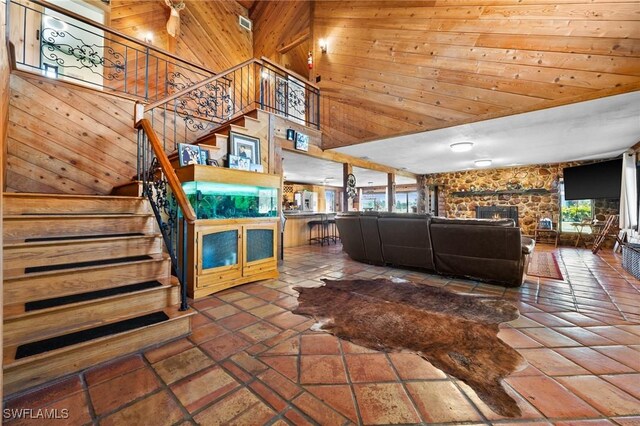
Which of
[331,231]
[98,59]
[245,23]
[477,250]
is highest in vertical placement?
[245,23]

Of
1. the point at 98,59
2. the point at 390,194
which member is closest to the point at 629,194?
the point at 390,194

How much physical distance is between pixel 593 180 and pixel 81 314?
9034mm

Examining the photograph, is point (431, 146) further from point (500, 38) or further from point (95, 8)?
point (95, 8)

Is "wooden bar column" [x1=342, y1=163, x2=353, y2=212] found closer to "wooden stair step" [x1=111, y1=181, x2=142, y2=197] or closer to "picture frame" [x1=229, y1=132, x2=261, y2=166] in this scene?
"picture frame" [x1=229, y1=132, x2=261, y2=166]

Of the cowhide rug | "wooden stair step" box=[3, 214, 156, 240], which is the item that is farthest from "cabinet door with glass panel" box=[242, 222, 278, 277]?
"wooden stair step" box=[3, 214, 156, 240]

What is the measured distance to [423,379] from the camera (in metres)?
1.49

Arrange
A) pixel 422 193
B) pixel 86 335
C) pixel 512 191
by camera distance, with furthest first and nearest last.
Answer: pixel 422 193
pixel 512 191
pixel 86 335

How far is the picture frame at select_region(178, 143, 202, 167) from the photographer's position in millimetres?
3105

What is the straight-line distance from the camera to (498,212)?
7676mm

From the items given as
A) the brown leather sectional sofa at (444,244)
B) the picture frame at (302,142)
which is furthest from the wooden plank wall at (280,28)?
the brown leather sectional sofa at (444,244)

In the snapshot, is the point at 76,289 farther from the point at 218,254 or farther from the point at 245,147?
the point at 245,147

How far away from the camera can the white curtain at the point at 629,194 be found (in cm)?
477

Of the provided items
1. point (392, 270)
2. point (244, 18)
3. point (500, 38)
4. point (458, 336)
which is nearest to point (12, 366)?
point (458, 336)

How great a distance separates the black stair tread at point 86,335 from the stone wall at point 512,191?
8800 millimetres
